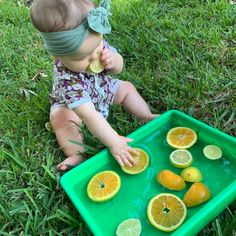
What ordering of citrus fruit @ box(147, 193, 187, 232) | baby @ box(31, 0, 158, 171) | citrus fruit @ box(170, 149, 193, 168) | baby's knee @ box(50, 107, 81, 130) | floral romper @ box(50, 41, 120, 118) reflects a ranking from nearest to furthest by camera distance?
citrus fruit @ box(147, 193, 187, 232) < baby @ box(31, 0, 158, 171) < citrus fruit @ box(170, 149, 193, 168) < floral romper @ box(50, 41, 120, 118) < baby's knee @ box(50, 107, 81, 130)

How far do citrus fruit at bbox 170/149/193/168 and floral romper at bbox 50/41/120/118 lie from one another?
0.47 meters

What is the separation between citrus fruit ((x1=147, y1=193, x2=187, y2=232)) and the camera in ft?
5.03

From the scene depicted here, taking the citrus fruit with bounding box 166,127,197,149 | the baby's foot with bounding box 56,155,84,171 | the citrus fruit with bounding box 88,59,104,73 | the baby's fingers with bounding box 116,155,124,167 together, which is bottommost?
the baby's foot with bounding box 56,155,84,171

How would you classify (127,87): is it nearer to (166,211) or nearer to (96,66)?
(96,66)

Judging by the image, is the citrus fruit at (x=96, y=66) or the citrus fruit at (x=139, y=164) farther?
the citrus fruit at (x=96, y=66)

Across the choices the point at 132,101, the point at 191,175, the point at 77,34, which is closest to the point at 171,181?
the point at 191,175

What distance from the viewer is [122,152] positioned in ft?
5.95

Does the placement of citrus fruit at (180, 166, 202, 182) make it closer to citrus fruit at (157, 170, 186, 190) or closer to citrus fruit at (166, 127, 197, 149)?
citrus fruit at (157, 170, 186, 190)

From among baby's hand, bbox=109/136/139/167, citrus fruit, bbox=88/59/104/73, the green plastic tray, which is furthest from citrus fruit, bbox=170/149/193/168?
citrus fruit, bbox=88/59/104/73

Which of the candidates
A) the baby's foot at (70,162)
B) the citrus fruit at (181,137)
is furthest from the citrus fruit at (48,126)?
the citrus fruit at (181,137)

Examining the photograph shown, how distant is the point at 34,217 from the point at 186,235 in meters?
0.66

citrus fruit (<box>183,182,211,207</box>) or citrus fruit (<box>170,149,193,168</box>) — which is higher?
citrus fruit (<box>183,182,211,207</box>)

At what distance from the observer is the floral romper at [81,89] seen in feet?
6.25

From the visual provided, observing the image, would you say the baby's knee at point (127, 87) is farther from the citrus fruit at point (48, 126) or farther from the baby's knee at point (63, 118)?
the citrus fruit at point (48, 126)
